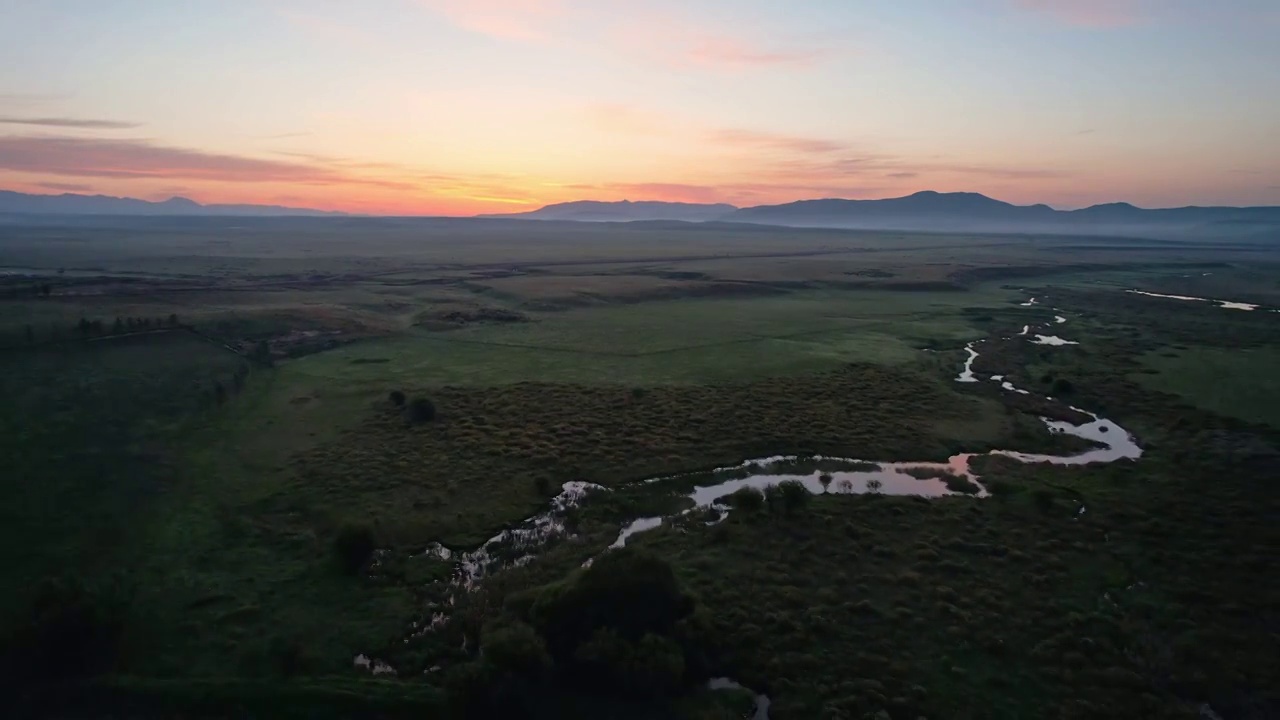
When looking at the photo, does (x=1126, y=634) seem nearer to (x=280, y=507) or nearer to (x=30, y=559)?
(x=280, y=507)

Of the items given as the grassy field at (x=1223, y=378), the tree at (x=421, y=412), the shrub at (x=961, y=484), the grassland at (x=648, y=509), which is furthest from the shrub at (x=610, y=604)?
the grassy field at (x=1223, y=378)

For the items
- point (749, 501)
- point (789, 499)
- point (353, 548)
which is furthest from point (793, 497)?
point (353, 548)

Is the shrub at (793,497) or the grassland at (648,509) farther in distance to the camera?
the shrub at (793,497)

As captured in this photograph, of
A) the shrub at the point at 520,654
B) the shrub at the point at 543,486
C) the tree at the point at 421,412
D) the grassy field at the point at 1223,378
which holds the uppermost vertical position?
the grassy field at the point at 1223,378

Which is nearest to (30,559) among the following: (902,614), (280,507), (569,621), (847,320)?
(280,507)

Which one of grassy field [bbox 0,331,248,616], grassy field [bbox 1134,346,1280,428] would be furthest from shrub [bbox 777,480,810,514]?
grassy field [bbox 1134,346,1280,428]

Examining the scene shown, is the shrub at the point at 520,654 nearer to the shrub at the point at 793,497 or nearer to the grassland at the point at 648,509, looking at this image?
the grassland at the point at 648,509

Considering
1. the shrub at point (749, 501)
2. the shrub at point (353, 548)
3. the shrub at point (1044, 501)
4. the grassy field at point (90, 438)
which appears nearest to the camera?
the shrub at point (353, 548)
